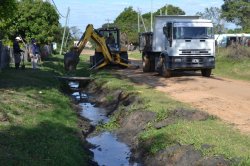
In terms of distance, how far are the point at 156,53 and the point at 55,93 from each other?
11.3 metres

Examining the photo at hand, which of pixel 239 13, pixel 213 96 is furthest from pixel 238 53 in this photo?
pixel 239 13

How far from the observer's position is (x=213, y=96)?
17.7 m

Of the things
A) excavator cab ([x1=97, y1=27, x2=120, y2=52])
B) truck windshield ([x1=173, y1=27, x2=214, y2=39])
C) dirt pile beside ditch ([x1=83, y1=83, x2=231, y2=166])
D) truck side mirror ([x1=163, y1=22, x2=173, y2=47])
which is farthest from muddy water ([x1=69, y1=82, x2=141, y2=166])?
excavator cab ([x1=97, y1=27, x2=120, y2=52])

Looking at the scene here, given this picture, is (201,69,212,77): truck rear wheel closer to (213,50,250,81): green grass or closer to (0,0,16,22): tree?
(213,50,250,81): green grass

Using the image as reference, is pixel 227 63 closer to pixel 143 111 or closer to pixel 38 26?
pixel 38 26

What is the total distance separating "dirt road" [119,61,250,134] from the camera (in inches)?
530

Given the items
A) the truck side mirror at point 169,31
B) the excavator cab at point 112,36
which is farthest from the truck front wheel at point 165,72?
the excavator cab at point 112,36

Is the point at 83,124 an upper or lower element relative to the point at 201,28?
lower

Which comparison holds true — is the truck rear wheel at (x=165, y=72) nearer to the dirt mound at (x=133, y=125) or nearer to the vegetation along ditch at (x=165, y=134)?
the vegetation along ditch at (x=165, y=134)

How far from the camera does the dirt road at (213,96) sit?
13466 mm

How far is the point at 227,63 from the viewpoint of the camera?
114 ft

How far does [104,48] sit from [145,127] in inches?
760

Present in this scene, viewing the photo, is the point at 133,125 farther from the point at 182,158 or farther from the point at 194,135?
the point at 182,158

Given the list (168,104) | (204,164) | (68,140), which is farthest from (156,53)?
(204,164)
